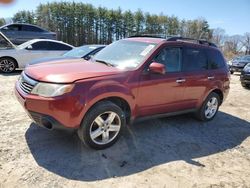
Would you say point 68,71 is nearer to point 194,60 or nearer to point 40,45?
point 194,60

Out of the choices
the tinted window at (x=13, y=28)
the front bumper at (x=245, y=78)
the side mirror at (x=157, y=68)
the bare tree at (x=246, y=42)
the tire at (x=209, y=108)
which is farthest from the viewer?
the bare tree at (x=246, y=42)

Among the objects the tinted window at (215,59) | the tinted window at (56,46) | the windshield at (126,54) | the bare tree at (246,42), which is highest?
the windshield at (126,54)

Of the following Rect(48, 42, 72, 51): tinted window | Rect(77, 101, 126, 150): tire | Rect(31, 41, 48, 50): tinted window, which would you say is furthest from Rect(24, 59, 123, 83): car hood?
Rect(48, 42, 72, 51): tinted window

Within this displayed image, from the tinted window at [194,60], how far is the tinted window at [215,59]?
19cm

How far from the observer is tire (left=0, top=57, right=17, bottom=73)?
1027 cm

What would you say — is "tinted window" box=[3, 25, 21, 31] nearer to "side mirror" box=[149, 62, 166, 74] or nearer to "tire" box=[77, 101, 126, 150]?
"side mirror" box=[149, 62, 166, 74]

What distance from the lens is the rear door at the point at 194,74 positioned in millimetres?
5359

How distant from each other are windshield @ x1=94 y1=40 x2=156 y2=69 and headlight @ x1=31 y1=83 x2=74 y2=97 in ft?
3.62

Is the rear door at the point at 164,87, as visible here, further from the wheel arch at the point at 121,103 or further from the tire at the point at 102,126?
the tire at the point at 102,126

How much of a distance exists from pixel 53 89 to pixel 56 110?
0.28 meters

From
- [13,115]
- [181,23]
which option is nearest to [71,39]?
[181,23]

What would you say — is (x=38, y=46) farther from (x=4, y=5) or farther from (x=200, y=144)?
(x=4, y=5)

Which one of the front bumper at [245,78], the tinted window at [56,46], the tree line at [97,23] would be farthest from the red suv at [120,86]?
the tree line at [97,23]

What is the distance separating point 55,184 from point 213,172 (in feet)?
7.08
